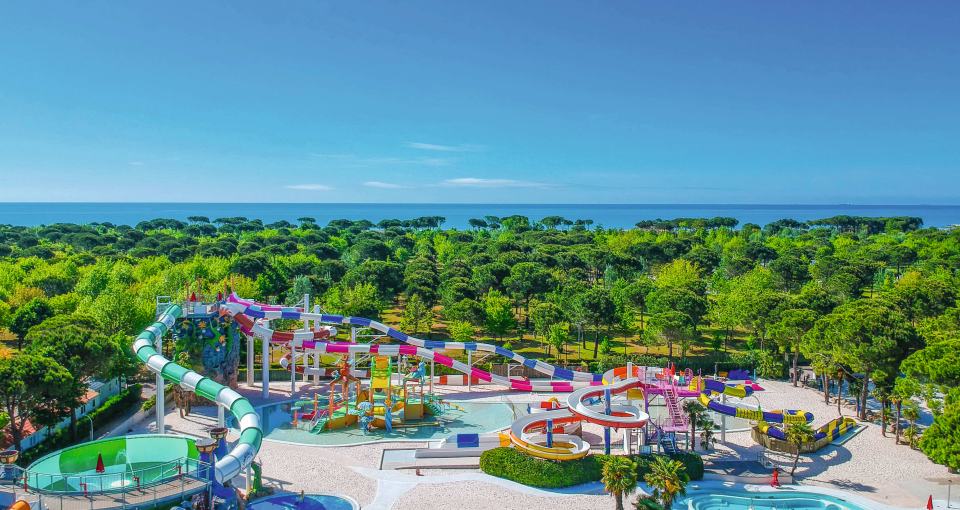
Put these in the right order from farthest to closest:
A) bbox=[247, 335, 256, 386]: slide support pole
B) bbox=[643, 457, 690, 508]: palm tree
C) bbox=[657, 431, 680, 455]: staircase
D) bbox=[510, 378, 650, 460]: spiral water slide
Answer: bbox=[247, 335, 256, 386]: slide support pole, bbox=[657, 431, 680, 455]: staircase, bbox=[510, 378, 650, 460]: spiral water slide, bbox=[643, 457, 690, 508]: palm tree

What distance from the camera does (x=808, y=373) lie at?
52562mm

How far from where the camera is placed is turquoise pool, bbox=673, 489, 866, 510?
3020 cm

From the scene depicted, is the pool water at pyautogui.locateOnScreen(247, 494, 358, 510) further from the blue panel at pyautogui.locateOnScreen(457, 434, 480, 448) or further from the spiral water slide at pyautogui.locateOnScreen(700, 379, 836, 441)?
the spiral water slide at pyautogui.locateOnScreen(700, 379, 836, 441)

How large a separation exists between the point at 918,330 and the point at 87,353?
4759 cm

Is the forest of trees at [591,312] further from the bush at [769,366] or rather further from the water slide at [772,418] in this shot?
the water slide at [772,418]

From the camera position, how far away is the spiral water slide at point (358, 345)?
142 feet

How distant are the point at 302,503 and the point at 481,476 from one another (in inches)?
328

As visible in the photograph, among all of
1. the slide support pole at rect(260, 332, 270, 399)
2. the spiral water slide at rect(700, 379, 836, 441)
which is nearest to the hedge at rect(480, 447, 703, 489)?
A: the spiral water slide at rect(700, 379, 836, 441)

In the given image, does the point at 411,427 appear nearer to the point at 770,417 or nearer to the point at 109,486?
the point at 109,486

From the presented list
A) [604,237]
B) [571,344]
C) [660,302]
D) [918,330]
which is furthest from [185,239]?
[918,330]

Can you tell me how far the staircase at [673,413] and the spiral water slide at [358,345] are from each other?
10.0m

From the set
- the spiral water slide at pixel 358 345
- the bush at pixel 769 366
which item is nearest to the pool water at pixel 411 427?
the spiral water slide at pixel 358 345

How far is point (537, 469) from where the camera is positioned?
31609 mm

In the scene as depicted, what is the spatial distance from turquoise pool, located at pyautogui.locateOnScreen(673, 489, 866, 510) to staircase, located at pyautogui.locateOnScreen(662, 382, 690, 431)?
436 cm
